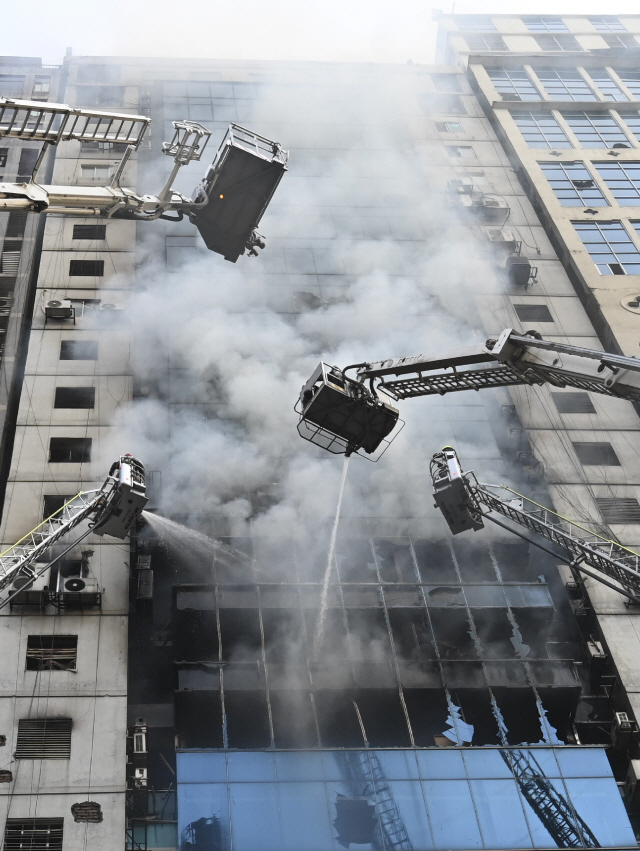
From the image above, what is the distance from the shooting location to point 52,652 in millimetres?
24344

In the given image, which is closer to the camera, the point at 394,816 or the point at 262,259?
the point at 394,816

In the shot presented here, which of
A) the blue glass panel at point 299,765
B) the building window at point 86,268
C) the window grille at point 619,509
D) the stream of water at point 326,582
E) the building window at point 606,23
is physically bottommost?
the blue glass panel at point 299,765

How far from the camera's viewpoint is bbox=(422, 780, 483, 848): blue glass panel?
70.6 feet

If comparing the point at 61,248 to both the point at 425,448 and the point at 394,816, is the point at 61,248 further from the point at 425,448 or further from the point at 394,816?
the point at 394,816

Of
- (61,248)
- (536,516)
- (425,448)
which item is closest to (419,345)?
(425,448)

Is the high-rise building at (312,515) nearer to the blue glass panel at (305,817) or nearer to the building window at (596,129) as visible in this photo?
the blue glass panel at (305,817)

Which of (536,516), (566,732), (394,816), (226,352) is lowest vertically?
(394,816)

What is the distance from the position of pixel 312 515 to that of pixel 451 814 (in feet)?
30.0

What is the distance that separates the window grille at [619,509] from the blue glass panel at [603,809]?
27.6ft

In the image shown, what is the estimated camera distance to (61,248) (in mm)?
35312

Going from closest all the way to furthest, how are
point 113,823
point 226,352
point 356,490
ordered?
point 113,823
point 356,490
point 226,352

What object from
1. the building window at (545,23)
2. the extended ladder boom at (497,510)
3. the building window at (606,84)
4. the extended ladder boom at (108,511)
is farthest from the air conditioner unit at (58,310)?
the building window at (545,23)

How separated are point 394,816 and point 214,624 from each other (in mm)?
6613

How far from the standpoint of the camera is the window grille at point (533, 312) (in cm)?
3575
